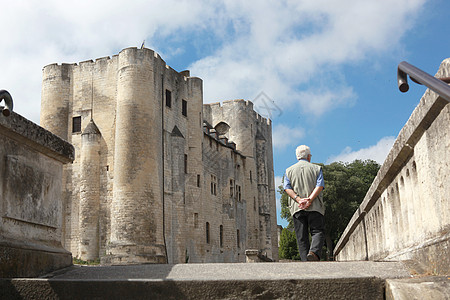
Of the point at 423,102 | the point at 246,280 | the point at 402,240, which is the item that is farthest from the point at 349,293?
the point at 402,240

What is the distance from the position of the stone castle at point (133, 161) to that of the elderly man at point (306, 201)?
20.0 m

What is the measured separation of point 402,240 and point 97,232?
23.6 meters

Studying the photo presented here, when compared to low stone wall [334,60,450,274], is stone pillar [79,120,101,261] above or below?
above

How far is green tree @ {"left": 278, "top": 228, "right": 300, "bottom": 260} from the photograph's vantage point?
173 feet

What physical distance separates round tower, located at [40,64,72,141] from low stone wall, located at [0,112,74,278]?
81.0 ft

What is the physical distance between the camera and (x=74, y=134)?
29.4 m

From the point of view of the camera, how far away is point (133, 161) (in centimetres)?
2673

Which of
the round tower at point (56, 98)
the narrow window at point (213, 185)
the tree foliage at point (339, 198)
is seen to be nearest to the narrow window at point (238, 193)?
the narrow window at point (213, 185)

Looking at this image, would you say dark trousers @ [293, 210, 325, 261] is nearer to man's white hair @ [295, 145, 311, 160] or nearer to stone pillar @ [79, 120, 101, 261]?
man's white hair @ [295, 145, 311, 160]

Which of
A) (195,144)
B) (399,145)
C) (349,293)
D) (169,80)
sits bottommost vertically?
(349,293)

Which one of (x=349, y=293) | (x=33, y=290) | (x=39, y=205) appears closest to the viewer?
(x=349, y=293)

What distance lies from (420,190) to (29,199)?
3.83 m

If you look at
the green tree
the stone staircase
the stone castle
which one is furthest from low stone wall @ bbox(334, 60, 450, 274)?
the green tree

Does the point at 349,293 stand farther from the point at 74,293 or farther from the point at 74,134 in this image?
the point at 74,134
